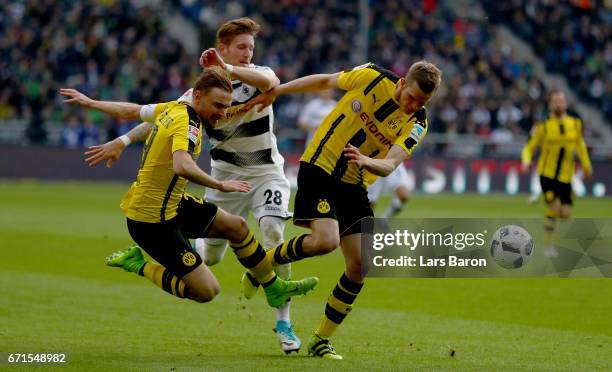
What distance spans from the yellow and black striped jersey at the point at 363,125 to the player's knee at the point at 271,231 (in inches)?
30.2

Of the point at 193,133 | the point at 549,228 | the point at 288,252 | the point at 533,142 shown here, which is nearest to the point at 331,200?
the point at 288,252

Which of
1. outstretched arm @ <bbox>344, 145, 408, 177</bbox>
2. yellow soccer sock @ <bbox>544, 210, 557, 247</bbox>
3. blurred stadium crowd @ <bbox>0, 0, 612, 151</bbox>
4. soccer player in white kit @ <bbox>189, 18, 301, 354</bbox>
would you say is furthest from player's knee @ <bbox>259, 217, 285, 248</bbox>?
blurred stadium crowd @ <bbox>0, 0, 612, 151</bbox>

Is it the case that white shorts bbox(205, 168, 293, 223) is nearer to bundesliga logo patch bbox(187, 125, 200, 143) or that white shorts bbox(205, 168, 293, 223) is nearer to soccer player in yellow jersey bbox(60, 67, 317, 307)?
soccer player in yellow jersey bbox(60, 67, 317, 307)

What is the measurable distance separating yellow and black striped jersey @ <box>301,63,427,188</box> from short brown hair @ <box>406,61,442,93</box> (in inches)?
15.3

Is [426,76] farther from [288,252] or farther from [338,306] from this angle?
[338,306]

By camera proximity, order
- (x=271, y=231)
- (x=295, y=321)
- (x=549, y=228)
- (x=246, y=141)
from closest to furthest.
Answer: (x=271, y=231) < (x=246, y=141) < (x=295, y=321) < (x=549, y=228)

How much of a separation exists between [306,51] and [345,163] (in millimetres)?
25961

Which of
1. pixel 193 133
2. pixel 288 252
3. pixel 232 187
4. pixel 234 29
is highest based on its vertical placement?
pixel 234 29

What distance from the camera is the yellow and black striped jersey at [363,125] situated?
8359mm

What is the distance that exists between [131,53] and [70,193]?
7.50 meters

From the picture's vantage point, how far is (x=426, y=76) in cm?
793

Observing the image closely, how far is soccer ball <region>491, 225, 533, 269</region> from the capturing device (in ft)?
32.6

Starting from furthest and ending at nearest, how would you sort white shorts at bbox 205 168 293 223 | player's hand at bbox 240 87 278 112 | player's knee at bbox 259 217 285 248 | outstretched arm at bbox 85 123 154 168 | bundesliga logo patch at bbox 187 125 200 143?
white shorts at bbox 205 168 293 223 → player's knee at bbox 259 217 285 248 → player's hand at bbox 240 87 278 112 → outstretched arm at bbox 85 123 154 168 → bundesliga logo patch at bbox 187 125 200 143

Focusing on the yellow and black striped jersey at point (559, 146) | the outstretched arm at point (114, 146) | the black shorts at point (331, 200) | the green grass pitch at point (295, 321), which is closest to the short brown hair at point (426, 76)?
the black shorts at point (331, 200)
